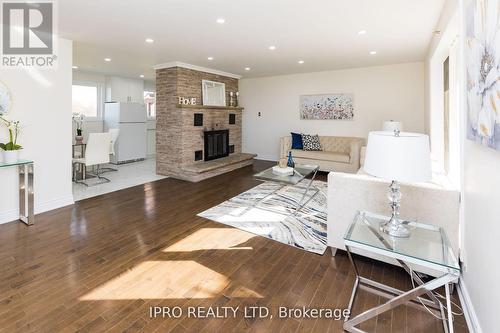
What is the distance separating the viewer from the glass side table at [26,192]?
3.40 meters

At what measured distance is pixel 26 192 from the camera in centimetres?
347

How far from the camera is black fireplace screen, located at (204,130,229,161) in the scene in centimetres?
671

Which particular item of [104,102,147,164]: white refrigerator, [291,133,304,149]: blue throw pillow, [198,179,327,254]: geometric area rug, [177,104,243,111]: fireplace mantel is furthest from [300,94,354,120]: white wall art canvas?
[104,102,147,164]: white refrigerator

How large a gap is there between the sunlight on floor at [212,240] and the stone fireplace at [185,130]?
2.68 metres

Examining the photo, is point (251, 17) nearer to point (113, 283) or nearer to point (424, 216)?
point (424, 216)

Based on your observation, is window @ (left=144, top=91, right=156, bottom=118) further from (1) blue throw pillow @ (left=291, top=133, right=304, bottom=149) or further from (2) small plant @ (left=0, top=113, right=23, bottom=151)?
(2) small plant @ (left=0, top=113, right=23, bottom=151)

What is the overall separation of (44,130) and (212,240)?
293 cm

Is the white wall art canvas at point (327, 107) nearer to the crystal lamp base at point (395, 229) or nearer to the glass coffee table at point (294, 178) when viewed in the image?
the glass coffee table at point (294, 178)

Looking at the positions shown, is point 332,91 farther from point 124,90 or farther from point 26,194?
point 26,194

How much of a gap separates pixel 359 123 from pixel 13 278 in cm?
670

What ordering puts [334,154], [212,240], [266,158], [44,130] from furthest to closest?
1. [266,158]
2. [334,154]
3. [44,130]
4. [212,240]

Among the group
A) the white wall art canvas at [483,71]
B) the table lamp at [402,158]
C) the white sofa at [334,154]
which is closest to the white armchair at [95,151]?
the white sofa at [334,154]

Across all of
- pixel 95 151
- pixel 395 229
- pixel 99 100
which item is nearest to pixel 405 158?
pixel 395 229

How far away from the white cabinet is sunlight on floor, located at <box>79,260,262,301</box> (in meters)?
6.98
